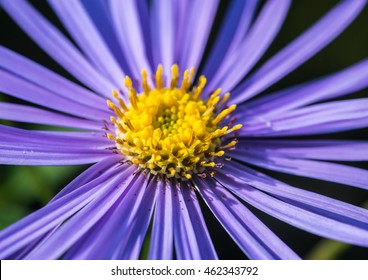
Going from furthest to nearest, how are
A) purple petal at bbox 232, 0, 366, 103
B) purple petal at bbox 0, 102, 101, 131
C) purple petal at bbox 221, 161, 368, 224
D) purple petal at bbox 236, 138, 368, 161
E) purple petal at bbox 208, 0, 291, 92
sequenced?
1. purple petal at bbox 208, 0, 291, 92
2. purple petal at bbox 232, 0, 366, 103
3. purple petal at bbox 236, 138, 368, 161
4. purple petal at bbox 0, 102, 101, 131
5. purple petal at bbox 221, 161, 368, 224

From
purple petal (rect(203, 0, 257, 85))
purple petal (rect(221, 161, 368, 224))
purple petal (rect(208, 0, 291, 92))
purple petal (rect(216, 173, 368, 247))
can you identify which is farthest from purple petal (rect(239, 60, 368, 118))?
purple petal (rect(216, 173, 368, 247))

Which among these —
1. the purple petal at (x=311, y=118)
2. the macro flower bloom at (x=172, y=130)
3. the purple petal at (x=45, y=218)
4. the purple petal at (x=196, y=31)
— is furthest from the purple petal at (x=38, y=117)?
the purple petal at (x=311, y=118)

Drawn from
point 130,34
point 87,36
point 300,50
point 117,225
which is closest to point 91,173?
point 117,225

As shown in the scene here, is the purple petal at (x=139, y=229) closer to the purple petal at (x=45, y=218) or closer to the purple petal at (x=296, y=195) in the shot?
the purple petal at (x=45, y=218)

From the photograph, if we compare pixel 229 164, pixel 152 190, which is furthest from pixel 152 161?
pixel 229 164

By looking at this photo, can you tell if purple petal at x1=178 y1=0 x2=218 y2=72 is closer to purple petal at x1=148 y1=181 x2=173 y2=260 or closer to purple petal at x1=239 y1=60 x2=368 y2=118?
purple petal at x1=239 y1=60 x2=368 y2=118

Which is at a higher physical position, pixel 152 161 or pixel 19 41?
pixel 19 41
